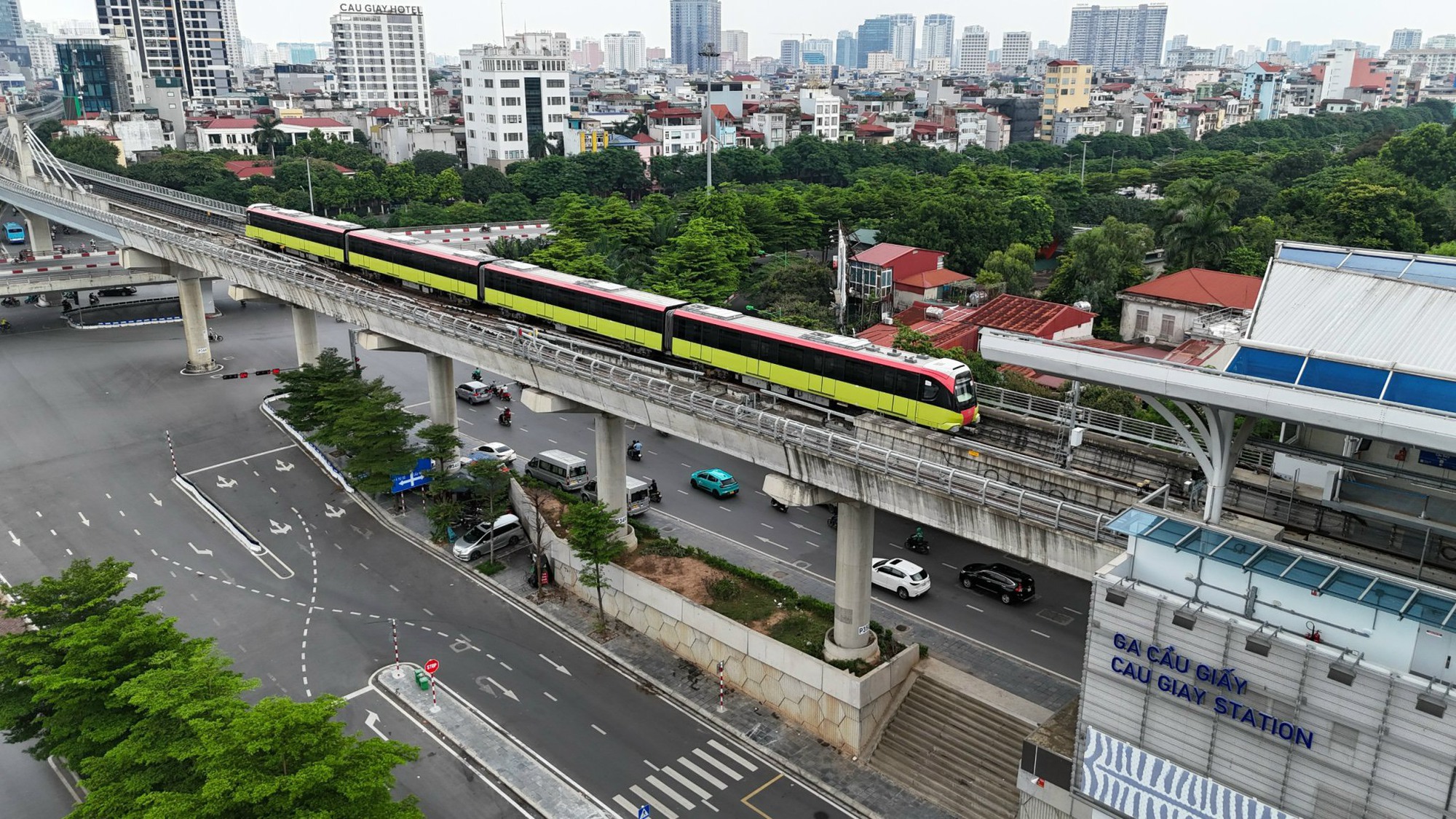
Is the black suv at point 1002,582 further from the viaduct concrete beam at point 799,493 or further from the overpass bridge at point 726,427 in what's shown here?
the viaduct concrete beam at point 799,493

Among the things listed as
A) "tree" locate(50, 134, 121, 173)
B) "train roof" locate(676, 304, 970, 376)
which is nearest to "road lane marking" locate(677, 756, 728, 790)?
"train roof" locate(676, 304, 970, 376)

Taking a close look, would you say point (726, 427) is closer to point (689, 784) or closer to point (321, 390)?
point (689, 784)

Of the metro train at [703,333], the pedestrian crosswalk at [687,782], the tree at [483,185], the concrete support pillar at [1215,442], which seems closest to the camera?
the concrete support pillar at [1215,442]

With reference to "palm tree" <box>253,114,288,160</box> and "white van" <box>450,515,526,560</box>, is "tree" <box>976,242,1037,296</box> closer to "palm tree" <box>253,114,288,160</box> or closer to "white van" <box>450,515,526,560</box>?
"white van" <box>450,515,526,560</box>

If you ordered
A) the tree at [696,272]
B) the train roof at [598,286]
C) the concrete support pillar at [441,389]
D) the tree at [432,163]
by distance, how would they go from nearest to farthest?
1. the train roof at [598,286]
2. the concrete support pillar at [441,389]
3. the tree at [696,272]
4. the tree at [432,163]

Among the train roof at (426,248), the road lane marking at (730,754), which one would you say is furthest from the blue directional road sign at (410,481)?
the road lane marking at (730,754)

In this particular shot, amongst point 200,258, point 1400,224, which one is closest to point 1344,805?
point 200,258
